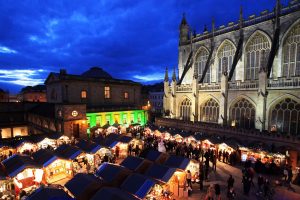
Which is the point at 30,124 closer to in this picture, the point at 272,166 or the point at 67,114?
the point at 67,114

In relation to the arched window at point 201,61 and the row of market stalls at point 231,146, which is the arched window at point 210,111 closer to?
the arched window at point 201,61

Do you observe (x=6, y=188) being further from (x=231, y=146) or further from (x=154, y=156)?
(x=231, y=146)

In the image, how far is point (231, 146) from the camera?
1775 centimetres

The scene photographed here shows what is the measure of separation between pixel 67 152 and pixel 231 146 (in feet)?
49.5

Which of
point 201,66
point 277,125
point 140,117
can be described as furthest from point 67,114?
A: point 277,125

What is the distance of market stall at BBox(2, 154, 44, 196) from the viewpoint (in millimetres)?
12474

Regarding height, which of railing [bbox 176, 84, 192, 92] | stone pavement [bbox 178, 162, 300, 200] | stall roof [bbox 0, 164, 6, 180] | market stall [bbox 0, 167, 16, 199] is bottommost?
stone pavement [bbox 178, 162, 300, 200]

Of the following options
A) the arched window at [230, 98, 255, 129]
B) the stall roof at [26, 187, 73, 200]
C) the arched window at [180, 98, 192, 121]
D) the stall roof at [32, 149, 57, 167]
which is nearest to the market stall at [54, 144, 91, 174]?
the stall roof at [32, 149, 57, 167]

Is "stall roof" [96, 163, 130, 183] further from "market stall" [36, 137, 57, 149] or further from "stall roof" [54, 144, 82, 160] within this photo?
"market stall" [36, 137, 57, 149]

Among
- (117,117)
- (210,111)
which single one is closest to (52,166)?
(117,117)

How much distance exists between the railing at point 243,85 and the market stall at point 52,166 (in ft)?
69.6

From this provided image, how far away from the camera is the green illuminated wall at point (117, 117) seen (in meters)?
32.1

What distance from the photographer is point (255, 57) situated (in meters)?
26.0

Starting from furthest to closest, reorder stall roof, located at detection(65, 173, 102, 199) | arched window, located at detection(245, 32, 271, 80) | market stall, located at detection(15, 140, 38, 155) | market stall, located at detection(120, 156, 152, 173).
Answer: arched window, located at detection(245, 32, 271, 80) < market stall, located at detection(15, 140, 38, 155) < market stall, located at detection(120, 156, 152, 173) < stall roof, located at detection(65, 173, 102, 199)
